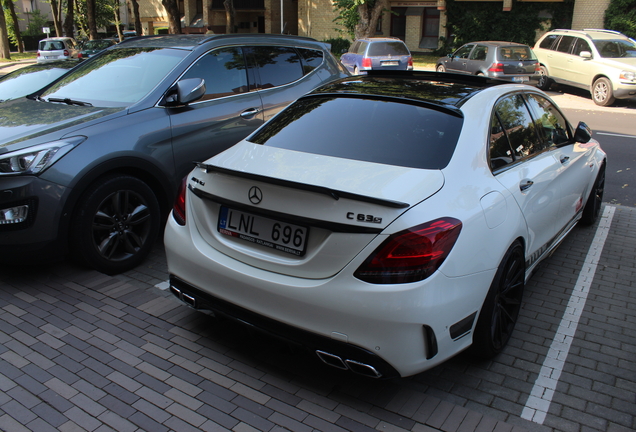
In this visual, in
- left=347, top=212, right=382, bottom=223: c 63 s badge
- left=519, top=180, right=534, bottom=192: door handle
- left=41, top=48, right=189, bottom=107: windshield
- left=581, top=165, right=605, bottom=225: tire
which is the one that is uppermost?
left=41, top=48, right=189, bottom=107: windshield

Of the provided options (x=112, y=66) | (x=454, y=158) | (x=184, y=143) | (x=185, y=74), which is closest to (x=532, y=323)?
(x=454, y=158)

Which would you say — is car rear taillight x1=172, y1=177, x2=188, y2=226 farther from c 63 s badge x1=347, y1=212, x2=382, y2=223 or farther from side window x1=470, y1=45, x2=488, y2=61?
side window x1=470, y1=45, x2=488, y2=61

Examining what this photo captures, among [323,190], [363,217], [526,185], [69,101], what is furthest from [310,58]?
[363,217]

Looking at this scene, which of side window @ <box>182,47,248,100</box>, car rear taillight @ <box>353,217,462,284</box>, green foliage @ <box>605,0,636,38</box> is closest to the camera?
Result: car rear taillight @ <box>353,217,462,284</box>

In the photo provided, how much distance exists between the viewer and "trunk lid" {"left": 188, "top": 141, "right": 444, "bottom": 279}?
103 inches

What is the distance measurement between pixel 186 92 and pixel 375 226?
9.09 feet

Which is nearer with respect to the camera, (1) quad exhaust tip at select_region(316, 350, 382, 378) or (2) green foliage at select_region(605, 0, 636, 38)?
(1) quad exhaust tip at select_region(316, 350, 382, 378)

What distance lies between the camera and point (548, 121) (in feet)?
14.9

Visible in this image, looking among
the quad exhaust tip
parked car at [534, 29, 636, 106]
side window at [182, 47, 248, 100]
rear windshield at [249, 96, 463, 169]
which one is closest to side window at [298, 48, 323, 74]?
side window at [182, 47, 248, 100]

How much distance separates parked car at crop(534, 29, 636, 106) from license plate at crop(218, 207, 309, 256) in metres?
15.8

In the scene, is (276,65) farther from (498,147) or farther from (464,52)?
(464,52)

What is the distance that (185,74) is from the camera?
5.00 m

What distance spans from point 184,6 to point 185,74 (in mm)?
48922

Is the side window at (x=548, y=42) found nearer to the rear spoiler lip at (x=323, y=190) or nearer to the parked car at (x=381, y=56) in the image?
the parked car at (x=381, y=56)
